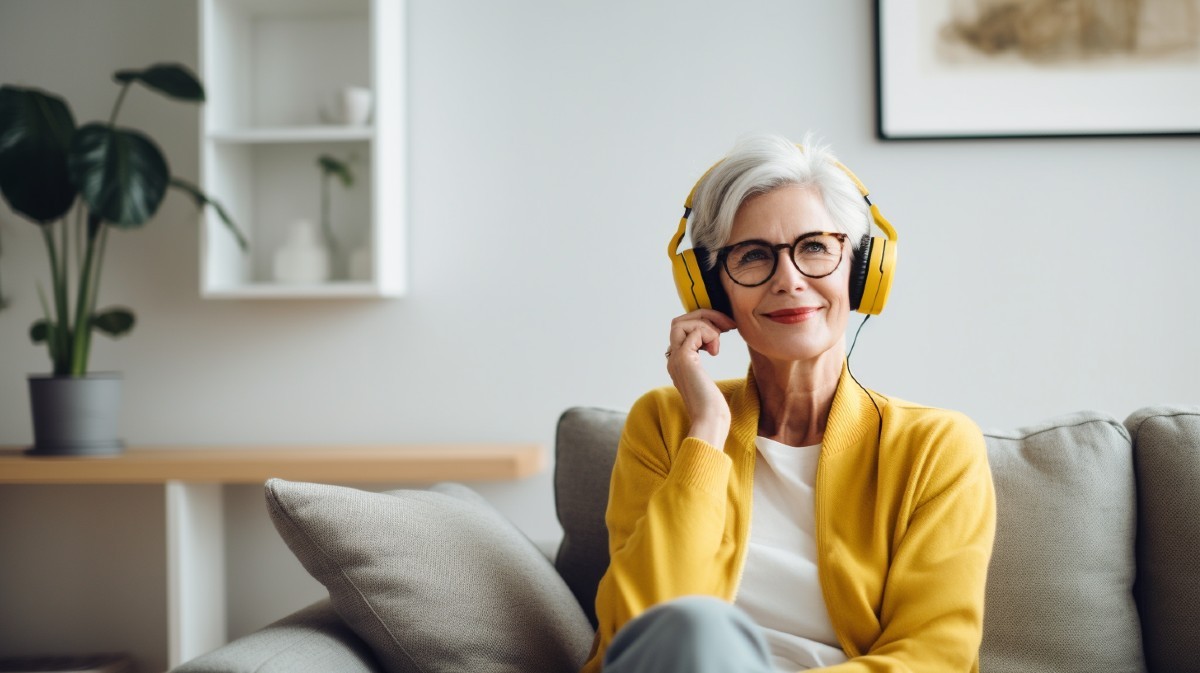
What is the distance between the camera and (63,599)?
2557 millimetres

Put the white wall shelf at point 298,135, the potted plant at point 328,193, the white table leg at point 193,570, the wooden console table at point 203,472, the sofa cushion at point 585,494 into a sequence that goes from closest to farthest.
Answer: the sofa cushion at point 585,494
the wooden console table at point 203,472
the white table leg at point 193,570
the white wall shelf at point 298,135
the potted plant at point 328,193

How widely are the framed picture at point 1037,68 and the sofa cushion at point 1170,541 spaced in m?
1.01

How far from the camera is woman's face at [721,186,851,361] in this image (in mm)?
1424

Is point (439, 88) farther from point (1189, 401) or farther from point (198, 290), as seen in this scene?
point (1189, 401)

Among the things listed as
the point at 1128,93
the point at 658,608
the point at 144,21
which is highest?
the point at 144,21

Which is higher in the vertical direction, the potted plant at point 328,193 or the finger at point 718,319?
the potted plant at point 328,193

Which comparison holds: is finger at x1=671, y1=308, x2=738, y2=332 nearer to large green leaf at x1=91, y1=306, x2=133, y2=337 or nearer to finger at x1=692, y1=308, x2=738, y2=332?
finger at x1=692, y1=308, x2=738, y2=332

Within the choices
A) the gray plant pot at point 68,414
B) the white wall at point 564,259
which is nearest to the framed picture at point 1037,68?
the white wall at point 564,259

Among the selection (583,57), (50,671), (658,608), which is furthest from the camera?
(583,57)

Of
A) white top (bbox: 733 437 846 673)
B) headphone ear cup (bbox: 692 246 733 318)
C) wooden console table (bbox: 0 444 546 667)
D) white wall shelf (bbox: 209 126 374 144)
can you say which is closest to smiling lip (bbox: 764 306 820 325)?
headphone ear cup (bbox: 692 246 733 318)

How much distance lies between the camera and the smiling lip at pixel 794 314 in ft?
4.69

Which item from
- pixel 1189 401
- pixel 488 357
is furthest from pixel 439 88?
pixel 1189 401

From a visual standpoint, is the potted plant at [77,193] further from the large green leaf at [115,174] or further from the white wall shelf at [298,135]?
Result: the white wall shelf at [298,135]

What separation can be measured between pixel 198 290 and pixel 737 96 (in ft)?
4.86
